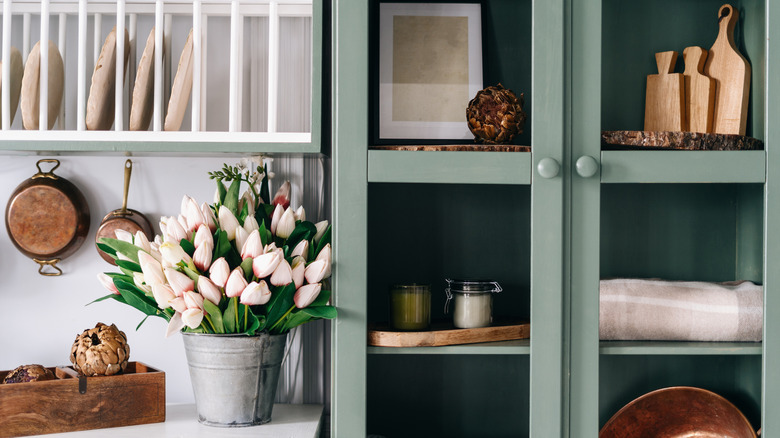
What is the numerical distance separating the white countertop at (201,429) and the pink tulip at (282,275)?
316mm

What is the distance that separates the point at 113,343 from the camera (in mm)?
1287

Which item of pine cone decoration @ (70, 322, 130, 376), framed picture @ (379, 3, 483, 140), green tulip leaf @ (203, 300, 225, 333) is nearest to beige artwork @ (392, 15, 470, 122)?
framed picture @ (379, 3, 483, 140)

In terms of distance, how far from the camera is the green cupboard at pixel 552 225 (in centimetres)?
115

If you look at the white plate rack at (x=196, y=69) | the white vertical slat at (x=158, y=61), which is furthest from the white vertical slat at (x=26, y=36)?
the white vertical slat at (x=158, y=61)

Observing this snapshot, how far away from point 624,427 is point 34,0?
5.47 ft

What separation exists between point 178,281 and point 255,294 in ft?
0.48

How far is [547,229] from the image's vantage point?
115 cm

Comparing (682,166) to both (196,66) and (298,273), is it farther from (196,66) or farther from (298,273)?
(196,66)

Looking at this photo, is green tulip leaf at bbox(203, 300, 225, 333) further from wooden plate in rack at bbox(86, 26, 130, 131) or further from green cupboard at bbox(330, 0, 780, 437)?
wooden plate in rack at bbox(86, 26, 130, 131)

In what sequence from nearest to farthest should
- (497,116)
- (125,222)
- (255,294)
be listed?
1. (255,294)
2. (497,116)
3. (125,222)

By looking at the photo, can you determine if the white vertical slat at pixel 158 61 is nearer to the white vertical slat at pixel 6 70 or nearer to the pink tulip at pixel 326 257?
the white vertical slat at pixel 6 70

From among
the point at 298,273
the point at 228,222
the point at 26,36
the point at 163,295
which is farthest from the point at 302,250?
the point at 26,36

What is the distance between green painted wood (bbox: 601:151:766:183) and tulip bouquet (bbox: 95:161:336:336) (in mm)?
572

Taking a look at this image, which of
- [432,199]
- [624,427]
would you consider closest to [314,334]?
[432,199]
